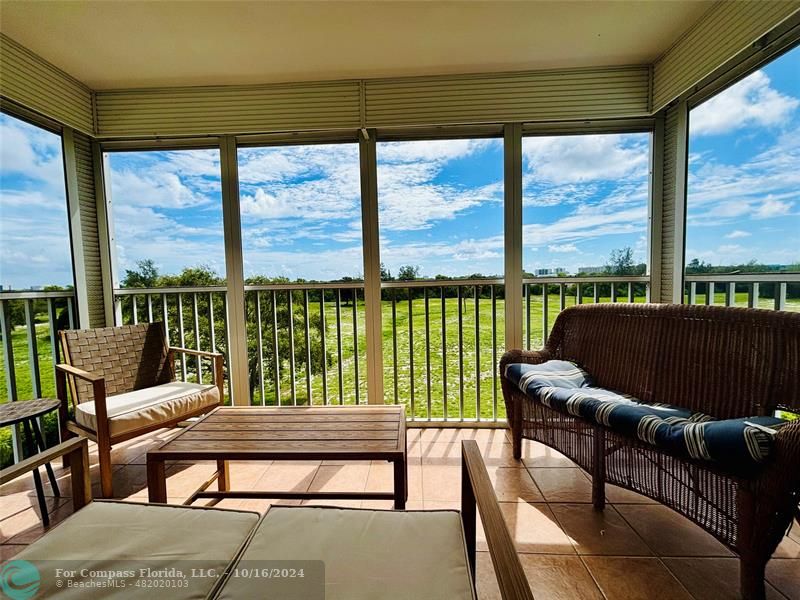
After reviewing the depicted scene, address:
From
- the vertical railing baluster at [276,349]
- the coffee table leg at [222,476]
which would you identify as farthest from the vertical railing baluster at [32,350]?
the coffee table leg at [222,476]

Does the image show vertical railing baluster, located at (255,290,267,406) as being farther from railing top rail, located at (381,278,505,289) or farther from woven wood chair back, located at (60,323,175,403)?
railing top rail, located at (381,278,505,289)

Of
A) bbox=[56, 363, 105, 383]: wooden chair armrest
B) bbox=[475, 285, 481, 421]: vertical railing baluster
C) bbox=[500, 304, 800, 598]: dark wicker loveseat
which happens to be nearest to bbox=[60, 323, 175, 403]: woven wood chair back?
bbox=[56, 363, 105, 383]: wooden chair armrest

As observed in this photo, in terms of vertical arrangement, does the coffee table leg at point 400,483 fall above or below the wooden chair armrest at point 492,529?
below

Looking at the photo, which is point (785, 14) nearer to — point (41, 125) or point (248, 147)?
point (248, 147)

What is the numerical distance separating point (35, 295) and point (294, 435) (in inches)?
93.5

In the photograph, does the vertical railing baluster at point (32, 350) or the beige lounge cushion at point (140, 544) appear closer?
the beige lounge cushion at point (140, 544)

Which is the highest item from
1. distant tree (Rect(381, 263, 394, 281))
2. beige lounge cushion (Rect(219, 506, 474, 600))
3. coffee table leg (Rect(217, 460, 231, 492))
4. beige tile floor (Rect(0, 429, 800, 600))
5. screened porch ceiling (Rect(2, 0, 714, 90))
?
screened porch ceiling (Rect(2, 0, 714, 90))

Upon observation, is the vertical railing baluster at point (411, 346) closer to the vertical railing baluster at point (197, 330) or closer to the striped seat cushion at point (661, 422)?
the striped seat cushion at point (661, 422)

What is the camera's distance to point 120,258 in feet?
9.88

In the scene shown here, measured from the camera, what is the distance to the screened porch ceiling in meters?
2.00

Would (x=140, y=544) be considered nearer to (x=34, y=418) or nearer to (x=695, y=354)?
(x=34, y=418)

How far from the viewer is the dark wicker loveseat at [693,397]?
1170mm

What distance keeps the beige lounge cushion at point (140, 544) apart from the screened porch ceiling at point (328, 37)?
249cm

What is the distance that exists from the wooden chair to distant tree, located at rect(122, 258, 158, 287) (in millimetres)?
536
